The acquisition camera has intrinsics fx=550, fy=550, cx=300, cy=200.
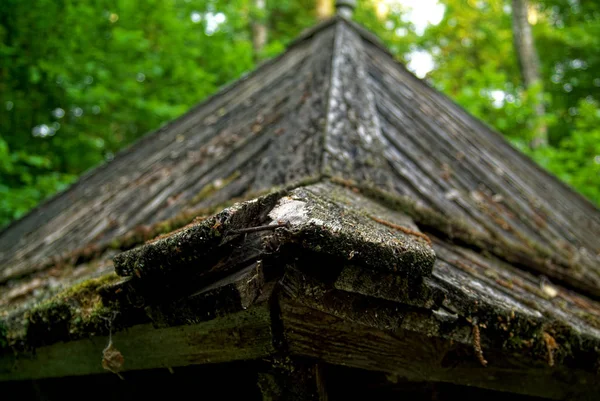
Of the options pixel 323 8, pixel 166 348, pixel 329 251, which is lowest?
pixel 166 348

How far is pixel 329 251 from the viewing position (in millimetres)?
1135

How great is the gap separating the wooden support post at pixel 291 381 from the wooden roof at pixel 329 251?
49 mm

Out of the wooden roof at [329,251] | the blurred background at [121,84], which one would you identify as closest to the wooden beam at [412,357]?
the wooden roof at [329,251]

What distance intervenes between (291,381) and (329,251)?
0.43 meters

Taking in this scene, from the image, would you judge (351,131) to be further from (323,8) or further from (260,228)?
(323,8)

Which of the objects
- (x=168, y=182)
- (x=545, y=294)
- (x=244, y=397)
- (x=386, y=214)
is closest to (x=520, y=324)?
(x=386, y=214)

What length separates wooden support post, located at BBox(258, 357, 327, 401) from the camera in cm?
136

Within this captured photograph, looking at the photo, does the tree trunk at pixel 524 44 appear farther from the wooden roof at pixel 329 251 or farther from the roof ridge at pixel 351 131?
the roof ridge at pixel 351 131

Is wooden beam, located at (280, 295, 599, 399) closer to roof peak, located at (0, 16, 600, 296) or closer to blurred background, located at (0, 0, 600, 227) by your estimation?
roof peak, located at (0, 16, 600, 296)

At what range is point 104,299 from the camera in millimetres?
1485

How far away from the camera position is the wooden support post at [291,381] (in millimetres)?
1362

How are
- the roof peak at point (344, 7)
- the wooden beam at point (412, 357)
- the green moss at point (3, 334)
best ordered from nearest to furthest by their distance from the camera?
the wooden beam at point (412, 357), the green moss at point (3, 334), the roof peak at point (344, 7)

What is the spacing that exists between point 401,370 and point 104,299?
34.0 inches

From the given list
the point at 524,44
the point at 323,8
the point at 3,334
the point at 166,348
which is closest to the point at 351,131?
the point at 166,348
